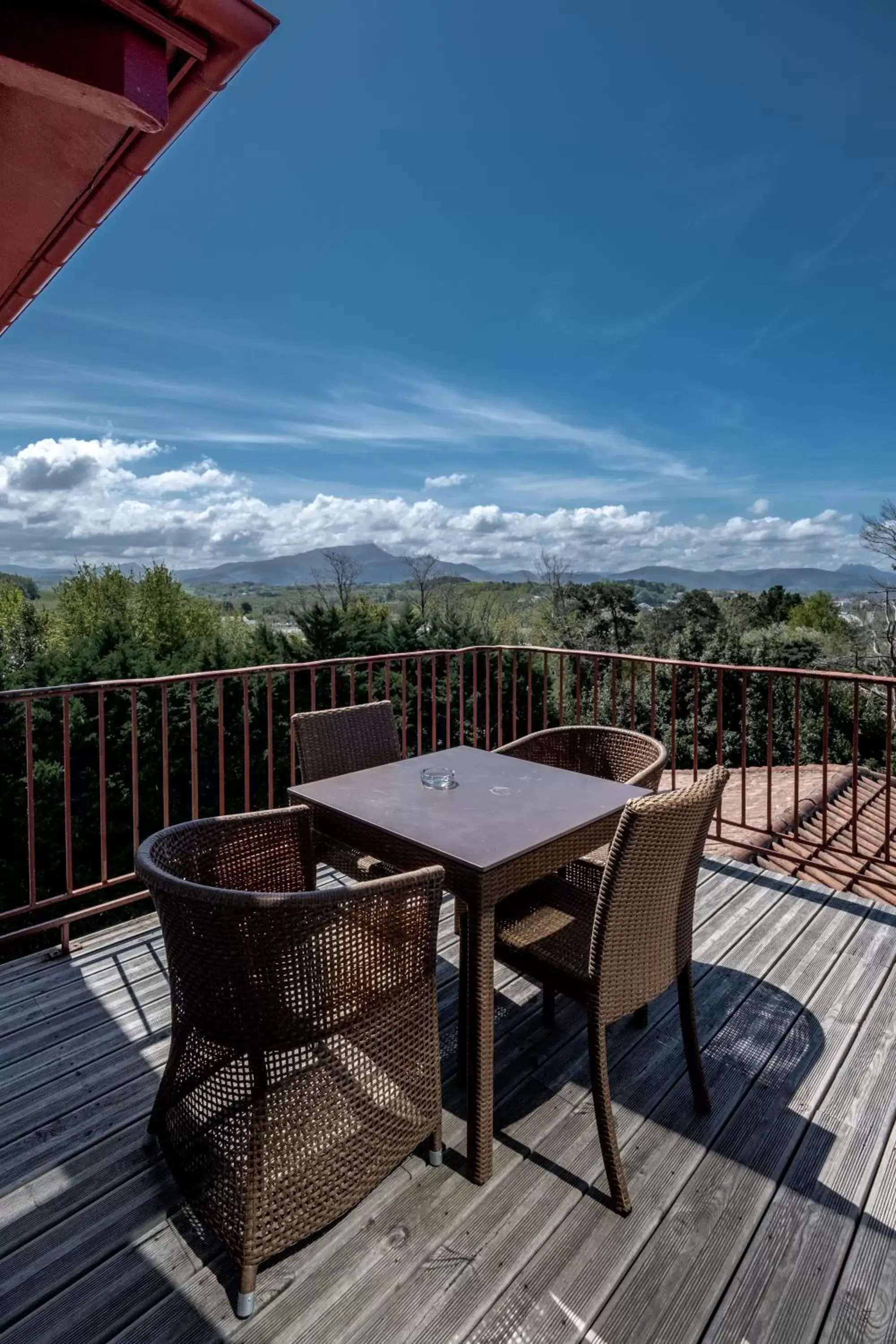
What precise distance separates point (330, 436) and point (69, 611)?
15.8 meters

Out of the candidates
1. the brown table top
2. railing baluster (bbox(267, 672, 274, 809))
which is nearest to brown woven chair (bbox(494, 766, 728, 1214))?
the brown table top

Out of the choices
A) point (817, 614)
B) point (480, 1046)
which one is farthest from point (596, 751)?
point (817, 614)

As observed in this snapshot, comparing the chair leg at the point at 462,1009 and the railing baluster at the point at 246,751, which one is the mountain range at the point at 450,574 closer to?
the railing baluster at the point at 246,751

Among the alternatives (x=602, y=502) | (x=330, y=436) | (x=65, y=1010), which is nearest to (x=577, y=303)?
(x=330, y=436)

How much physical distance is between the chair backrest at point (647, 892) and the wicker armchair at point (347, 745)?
3.33 feet

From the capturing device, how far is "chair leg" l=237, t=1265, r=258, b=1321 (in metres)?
1.31

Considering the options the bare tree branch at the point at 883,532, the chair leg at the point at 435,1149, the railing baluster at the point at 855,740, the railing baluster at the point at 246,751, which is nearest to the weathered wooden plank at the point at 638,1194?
the chair leg at the point at 435,1149

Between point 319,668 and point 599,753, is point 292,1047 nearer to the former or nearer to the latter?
point 599,753

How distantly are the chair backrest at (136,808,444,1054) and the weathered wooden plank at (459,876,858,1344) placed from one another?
2.04 ft

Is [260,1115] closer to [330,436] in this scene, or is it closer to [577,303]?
[577,303]

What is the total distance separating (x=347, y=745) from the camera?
2846mm

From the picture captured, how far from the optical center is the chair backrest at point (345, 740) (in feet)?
8.91

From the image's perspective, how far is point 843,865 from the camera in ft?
15.8

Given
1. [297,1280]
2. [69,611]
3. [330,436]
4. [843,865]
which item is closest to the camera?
[297,1280]
